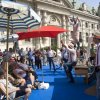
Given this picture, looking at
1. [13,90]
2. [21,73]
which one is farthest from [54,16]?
[13,90]

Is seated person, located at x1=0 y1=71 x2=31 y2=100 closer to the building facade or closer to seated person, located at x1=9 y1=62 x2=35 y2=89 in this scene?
seated person, located at x1=9 y1=62 x2=35 y2=89

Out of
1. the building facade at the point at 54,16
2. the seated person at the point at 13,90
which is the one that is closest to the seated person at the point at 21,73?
the seated person at the point at 13,90

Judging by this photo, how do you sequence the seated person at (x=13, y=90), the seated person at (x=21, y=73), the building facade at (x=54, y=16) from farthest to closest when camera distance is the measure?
1. the building facade at (x=54, y=16)
2. the seated person at (x=21, y=73)
3. the seated person at (x=13, y=90)

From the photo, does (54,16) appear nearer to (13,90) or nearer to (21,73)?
(21,73)

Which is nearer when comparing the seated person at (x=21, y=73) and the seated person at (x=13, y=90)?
the seated person at (x=13, y=90)

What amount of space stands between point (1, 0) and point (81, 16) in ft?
198

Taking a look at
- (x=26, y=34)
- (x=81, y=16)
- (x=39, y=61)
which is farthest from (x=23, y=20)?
(x=81, y=16)

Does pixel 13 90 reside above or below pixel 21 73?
below

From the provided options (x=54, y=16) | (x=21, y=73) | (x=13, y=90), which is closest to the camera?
(x=13, y=90)

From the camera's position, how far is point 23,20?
8039 mm

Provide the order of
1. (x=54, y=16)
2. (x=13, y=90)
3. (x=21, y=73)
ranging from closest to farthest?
1. (x=13, y=90)
2. (x=21, y=73)
3. (x=54, y=16)

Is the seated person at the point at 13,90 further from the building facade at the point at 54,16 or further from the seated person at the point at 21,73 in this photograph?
the building facade at the point at 54,16

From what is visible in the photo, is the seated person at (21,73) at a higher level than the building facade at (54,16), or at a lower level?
lower

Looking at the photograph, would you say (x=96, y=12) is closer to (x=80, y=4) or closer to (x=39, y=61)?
(x=80, y=4)
